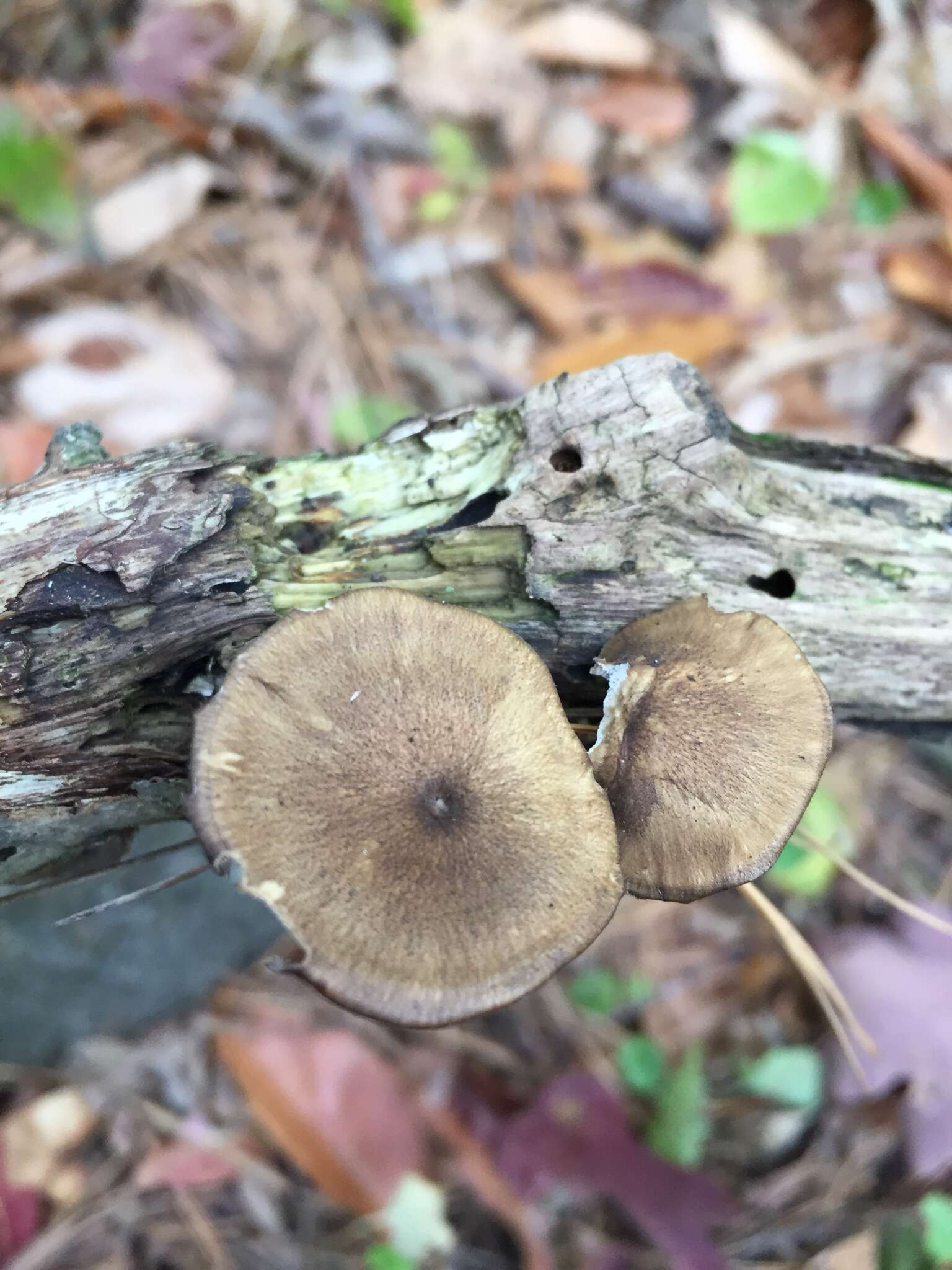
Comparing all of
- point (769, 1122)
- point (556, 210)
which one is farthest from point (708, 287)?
point (769, 1122)

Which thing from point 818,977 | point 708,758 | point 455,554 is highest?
point 455,554

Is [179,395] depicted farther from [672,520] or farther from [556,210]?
[672,520]

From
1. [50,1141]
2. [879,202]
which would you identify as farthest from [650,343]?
[50,1141]

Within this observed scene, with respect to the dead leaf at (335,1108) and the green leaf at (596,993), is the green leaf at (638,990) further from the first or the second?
the dead leaf at (335,1108)

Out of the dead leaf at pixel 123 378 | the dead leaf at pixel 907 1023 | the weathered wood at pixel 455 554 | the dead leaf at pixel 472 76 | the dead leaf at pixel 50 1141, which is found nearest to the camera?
the weathered wood at pixel 455 554

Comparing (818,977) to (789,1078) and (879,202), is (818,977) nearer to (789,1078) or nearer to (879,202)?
(789,1078)

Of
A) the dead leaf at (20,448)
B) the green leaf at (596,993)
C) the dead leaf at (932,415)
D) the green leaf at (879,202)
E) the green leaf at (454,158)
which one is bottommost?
the green leaf at (596,993)

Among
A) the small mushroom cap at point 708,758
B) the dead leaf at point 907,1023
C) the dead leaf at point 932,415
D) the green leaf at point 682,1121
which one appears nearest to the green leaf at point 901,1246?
the dead leaf at point 907,1023
